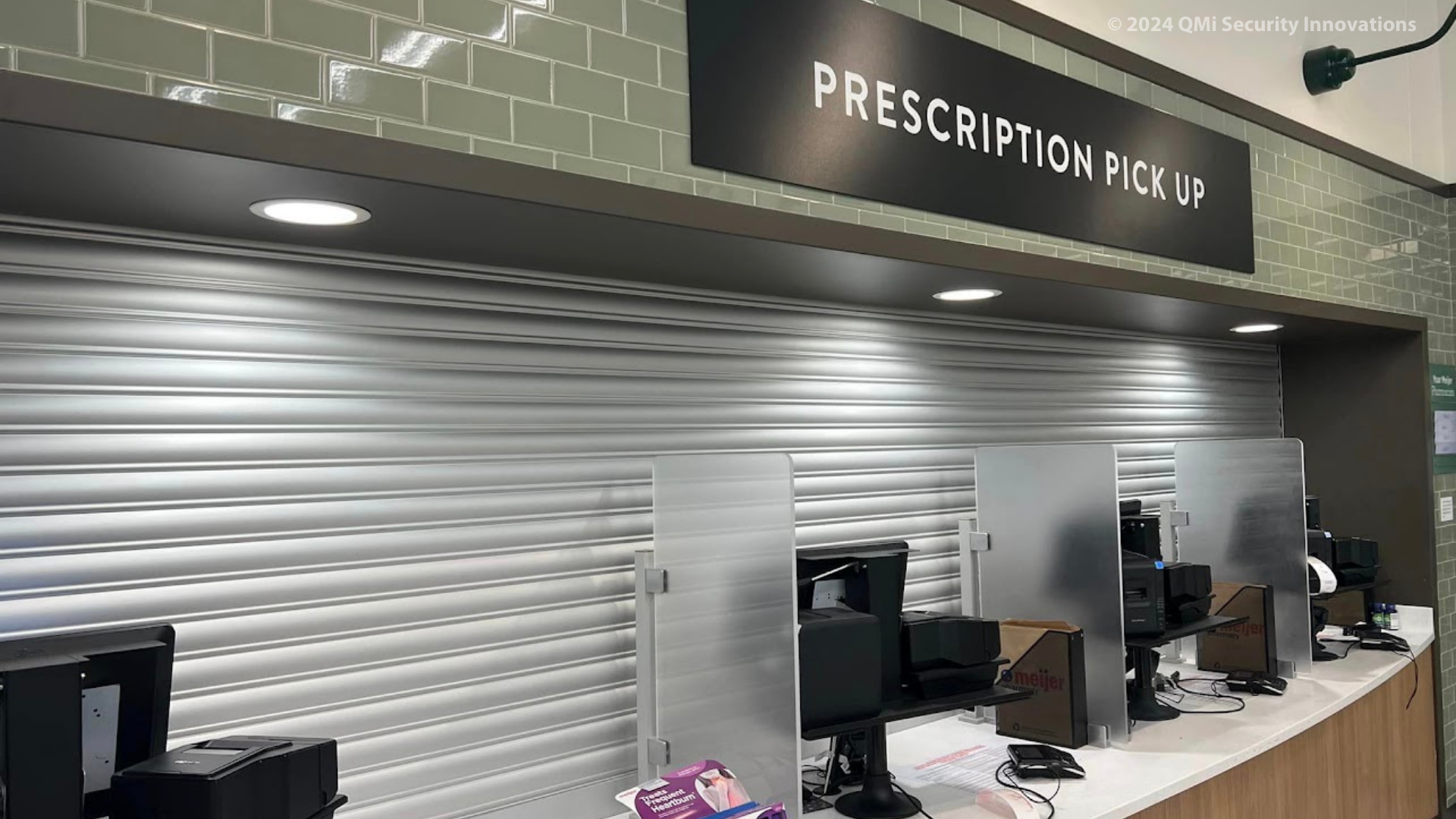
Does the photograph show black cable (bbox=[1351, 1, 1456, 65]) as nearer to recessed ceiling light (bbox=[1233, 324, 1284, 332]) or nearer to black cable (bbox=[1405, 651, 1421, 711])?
recessed ceiling light (bbox=[1233, 324, 1284, 332])

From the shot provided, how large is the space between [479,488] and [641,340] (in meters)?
0.65

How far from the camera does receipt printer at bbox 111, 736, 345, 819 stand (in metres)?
1.47

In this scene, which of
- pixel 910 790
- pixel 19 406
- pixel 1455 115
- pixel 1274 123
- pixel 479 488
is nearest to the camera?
pixel 19 406

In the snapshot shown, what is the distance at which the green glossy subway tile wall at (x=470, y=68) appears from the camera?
1.55m

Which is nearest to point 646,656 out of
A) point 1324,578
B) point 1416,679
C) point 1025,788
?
point 1025,788

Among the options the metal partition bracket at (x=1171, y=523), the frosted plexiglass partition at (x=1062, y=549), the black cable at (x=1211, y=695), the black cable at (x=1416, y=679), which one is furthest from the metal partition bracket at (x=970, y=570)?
the black cable at (x=1416, y=679)

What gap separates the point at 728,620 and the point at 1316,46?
424 cm

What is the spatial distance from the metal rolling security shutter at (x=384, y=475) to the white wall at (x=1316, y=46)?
164 cm

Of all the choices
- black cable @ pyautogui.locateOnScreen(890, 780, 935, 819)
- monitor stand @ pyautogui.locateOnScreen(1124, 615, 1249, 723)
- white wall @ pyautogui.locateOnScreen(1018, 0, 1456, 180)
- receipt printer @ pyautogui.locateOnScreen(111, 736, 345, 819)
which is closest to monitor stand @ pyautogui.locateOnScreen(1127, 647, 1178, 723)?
monitor stand @ pyautogui.locateOnScreen(1124, 615, 1249, 723)

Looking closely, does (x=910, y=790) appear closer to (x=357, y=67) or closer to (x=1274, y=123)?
(x=357, y=67)

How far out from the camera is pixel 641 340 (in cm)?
290

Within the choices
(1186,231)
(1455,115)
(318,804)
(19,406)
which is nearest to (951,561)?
(1186,231)

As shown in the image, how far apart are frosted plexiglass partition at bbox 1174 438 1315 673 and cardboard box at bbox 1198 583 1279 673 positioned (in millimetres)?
146

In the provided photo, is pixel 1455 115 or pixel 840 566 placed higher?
pixel 1455 115
